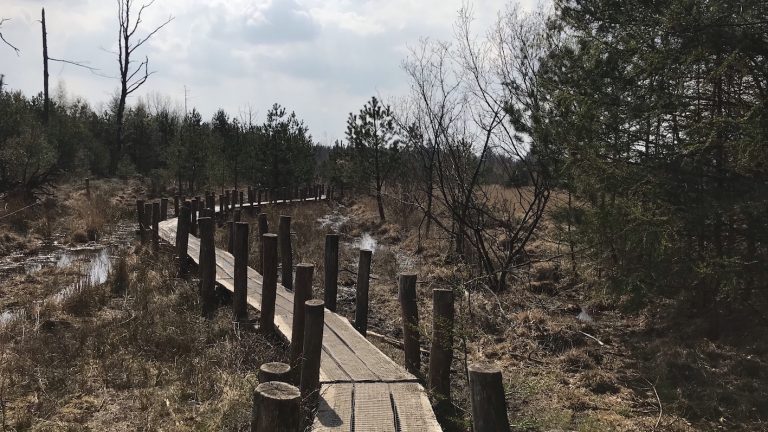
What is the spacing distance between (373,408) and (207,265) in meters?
4.78

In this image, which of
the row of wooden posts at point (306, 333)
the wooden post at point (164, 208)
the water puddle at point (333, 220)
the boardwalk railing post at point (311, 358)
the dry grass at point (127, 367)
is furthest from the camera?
the water puddle at point (333, 220)

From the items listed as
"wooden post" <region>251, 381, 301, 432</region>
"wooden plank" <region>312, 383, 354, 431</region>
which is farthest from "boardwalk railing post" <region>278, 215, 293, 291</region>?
"wooden post" <region>251, 381, 301, 432</region>

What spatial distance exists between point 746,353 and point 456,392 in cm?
346

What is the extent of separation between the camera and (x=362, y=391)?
15.3ft

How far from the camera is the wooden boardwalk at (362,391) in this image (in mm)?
Answer: 4121

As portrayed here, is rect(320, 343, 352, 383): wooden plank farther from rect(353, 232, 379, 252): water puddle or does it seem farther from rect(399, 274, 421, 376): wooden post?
rect(353, 232, 379, 252): water puddle

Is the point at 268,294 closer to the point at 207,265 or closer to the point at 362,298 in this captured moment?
the point at 362,298

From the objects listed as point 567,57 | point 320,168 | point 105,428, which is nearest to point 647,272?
point 567,57

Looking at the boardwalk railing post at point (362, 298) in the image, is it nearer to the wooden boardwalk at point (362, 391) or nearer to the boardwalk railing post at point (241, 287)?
the wooden boardwalk at point (362, 391)

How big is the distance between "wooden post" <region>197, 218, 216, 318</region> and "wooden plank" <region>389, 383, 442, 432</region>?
4446mm

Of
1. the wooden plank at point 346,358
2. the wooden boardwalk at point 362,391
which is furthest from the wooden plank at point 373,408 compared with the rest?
the wooden plank at point 346,358

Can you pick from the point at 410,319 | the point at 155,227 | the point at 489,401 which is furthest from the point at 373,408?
the point at 155,227

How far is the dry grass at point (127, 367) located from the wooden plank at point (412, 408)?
134 centimetres

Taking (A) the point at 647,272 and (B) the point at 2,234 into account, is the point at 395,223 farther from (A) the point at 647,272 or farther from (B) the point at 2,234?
(A) the point at 647,272
